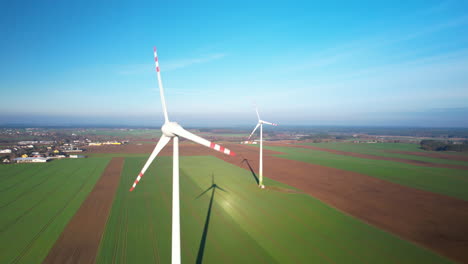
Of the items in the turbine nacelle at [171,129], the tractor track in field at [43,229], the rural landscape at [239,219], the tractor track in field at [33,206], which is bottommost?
the rural landscape at [239,219]

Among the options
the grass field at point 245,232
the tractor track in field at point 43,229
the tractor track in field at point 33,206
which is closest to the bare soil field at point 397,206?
the grass field at point 245,232

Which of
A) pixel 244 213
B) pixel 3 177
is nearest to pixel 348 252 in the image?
pixel 244 213

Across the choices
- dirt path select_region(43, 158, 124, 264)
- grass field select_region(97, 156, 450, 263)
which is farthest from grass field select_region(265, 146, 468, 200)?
dirt path select_region(43, 158, 124, 264)

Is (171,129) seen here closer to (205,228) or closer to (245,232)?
(205,228)

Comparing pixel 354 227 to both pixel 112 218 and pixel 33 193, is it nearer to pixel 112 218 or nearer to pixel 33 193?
pixel 112 218

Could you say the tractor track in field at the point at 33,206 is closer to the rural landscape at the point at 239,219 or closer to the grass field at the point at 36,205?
the grass field at the point at 36,205

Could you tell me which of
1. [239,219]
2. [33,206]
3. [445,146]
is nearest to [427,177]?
[239,219]
